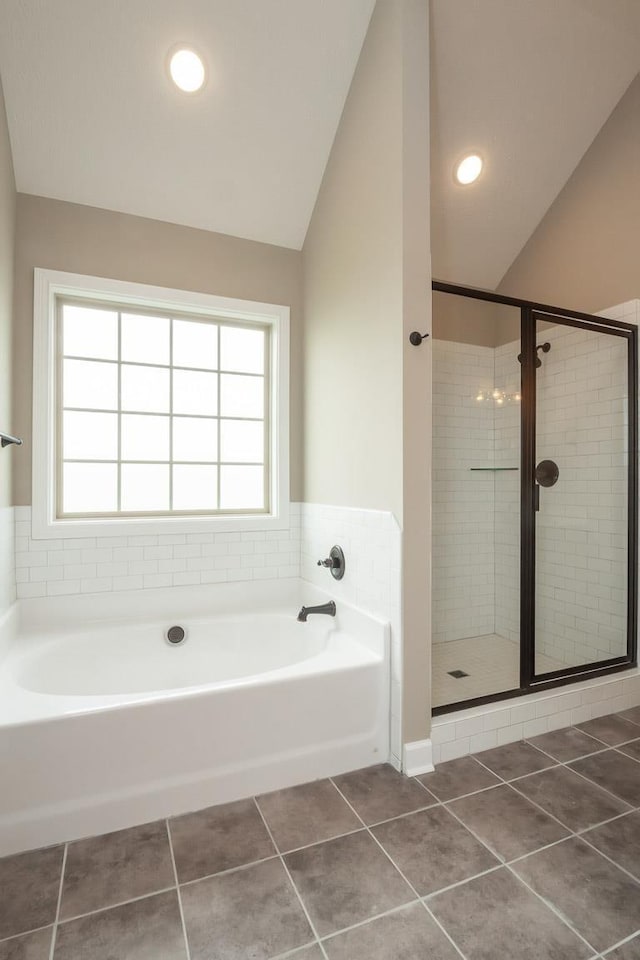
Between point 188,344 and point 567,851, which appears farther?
point 188,344

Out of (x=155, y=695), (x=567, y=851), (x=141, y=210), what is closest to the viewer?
(x=567, y=851)

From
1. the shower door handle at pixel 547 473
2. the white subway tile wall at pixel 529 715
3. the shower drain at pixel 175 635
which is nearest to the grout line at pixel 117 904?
the white subway tile wall at pixel 529 715

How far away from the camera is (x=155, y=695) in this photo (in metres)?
1.72

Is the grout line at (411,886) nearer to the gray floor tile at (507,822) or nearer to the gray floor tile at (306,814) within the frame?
the gray floor tile at (306,814)

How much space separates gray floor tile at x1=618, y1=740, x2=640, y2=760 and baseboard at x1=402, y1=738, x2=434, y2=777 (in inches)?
34.3

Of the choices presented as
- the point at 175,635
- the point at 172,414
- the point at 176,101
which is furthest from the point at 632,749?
the point at 176,101

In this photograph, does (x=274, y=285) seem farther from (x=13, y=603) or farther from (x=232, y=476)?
(x=13, y=603)

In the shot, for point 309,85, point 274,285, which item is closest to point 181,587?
point 274,285

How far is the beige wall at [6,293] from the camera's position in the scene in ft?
7.06

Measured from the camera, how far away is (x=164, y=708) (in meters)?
1.71

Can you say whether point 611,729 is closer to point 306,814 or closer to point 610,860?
point 610,860

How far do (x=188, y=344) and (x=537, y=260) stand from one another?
2190mm

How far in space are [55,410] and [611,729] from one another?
318cm

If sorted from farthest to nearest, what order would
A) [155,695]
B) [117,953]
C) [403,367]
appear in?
[403,367], [155,695], [117,953]
